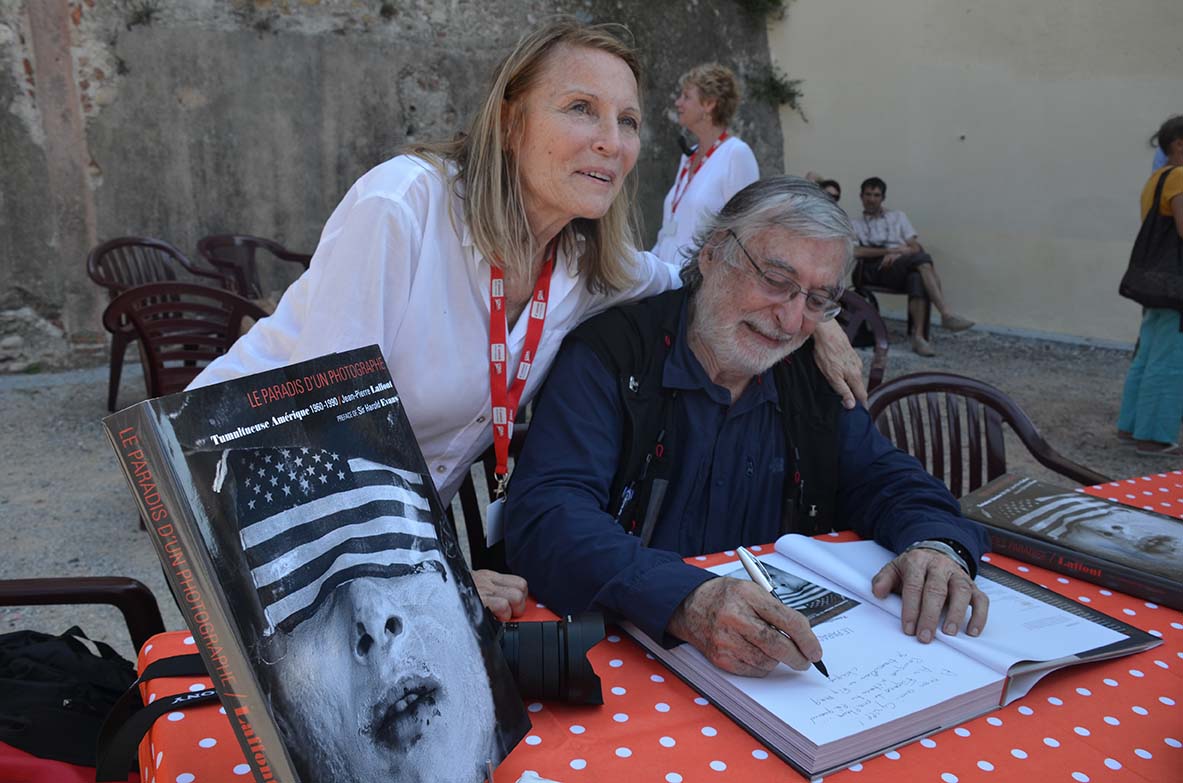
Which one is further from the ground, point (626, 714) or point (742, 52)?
point (742, 52)

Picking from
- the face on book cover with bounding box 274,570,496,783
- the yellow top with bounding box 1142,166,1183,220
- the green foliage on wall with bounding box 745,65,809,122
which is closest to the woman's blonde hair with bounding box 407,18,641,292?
the face on book cover with bounding box 274,570,496,783

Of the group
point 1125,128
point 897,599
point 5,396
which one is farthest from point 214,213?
point 1125,128

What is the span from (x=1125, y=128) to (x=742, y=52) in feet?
14.1

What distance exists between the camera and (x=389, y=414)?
3.15 feet

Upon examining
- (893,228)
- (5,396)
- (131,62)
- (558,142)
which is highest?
(131,62)

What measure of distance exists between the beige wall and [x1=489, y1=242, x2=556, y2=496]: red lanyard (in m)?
8.21

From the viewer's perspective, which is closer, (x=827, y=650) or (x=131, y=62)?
(x=827, y=650)

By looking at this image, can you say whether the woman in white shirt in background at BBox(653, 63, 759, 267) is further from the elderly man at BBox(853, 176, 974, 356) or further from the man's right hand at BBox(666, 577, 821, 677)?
the man's right hand at BBox(666, 577, 821, 677)

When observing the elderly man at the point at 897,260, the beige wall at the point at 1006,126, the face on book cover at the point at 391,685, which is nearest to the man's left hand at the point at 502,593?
the face on book cover at the point at 391,685

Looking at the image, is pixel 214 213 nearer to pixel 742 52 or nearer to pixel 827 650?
pixel 742 52

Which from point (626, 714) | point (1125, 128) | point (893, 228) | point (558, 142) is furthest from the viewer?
point (893, 228)

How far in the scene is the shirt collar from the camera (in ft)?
6.49

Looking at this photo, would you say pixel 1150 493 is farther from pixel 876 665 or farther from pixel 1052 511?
pixel 876 665

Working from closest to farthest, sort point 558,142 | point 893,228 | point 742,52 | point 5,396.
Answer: point 558,142 → point 5,396 → point 893,228 → point 742,52
